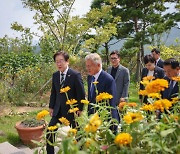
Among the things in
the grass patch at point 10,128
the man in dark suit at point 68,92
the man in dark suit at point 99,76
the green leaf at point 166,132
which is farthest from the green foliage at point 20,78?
the green leaf at point 166,132

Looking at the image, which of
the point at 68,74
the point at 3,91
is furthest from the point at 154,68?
the point at 3,91

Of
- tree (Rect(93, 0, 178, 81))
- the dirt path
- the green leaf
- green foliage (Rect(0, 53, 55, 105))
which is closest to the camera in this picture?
the green leaf

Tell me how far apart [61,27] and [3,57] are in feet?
9.88

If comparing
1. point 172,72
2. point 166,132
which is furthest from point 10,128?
point 166,132

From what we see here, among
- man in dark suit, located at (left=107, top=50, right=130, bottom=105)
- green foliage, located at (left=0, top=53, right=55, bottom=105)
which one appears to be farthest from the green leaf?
green foliage, located at (left=0, top=53, right=55, bottom=105)

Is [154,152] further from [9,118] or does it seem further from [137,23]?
[137,23]

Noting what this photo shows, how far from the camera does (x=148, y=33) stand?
14836 millimetres

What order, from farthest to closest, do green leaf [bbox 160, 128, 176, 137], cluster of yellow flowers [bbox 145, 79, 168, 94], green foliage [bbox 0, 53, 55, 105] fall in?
green foliage [bbox 0, 53, 55, 105], cluster of yellow flowers [bbox 145, 79, 168, 94], green leaf [bbox 160, 128, 176, 137]

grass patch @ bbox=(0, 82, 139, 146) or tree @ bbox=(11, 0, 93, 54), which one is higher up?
tree @ bbox=(11, 0, 93, 54)

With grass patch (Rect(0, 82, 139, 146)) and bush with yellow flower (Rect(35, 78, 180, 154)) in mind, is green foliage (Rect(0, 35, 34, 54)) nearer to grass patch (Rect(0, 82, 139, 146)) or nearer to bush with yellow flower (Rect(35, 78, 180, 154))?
grass patch (Rect(0, 82, 139, 146))

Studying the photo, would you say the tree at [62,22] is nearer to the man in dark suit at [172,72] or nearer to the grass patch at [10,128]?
the grass patch at [10,128]

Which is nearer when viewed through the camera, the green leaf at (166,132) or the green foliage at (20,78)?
the green leaf at (166,132)

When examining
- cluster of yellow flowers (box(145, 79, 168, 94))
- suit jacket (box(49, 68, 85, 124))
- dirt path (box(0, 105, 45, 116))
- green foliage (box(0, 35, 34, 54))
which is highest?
green foliage (box(0, 35, 34, 54))

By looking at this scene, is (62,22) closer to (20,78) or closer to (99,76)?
(20,78)
